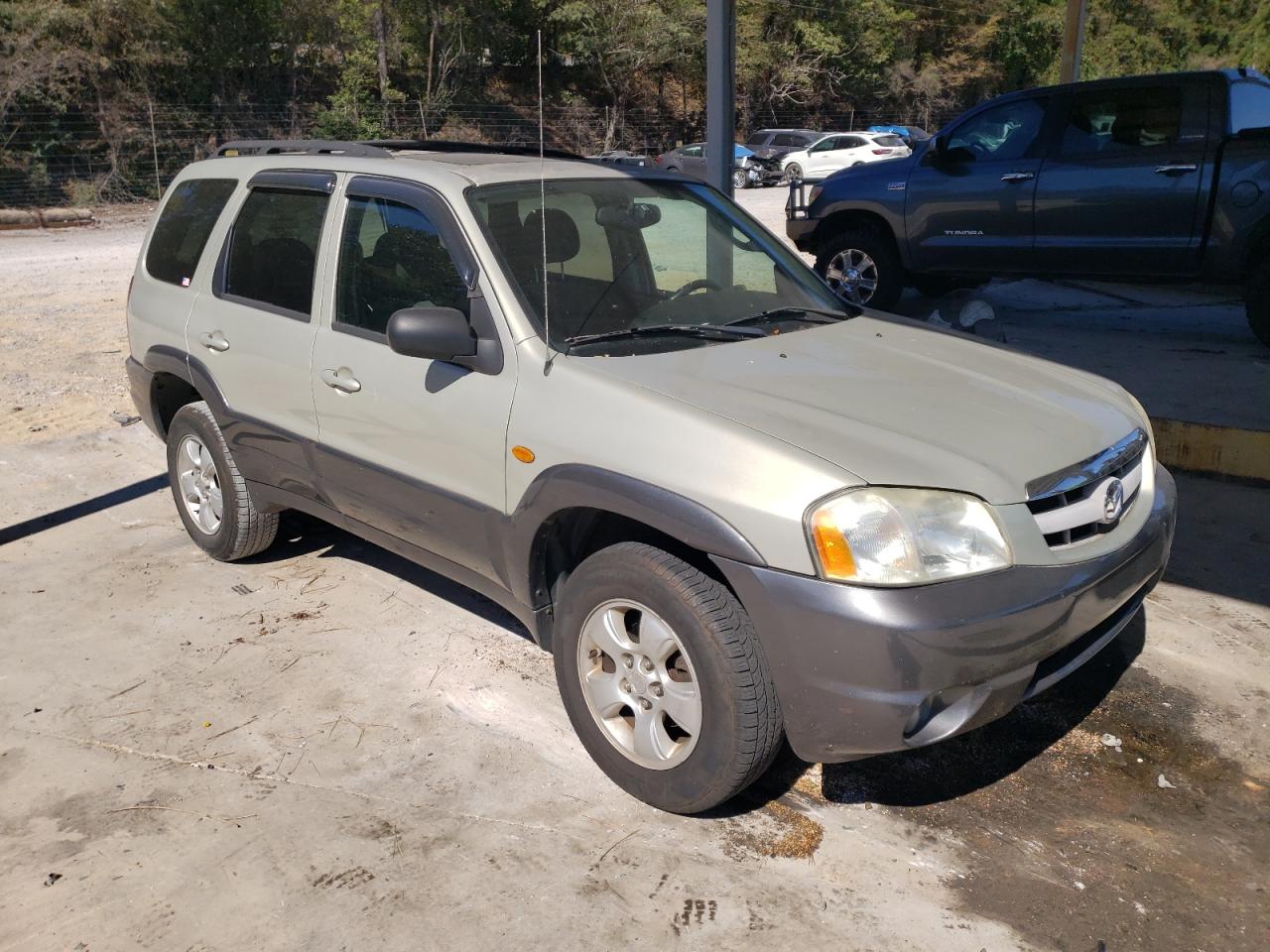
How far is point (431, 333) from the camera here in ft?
11.0

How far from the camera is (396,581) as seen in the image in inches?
193

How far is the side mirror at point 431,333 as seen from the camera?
3348 mm

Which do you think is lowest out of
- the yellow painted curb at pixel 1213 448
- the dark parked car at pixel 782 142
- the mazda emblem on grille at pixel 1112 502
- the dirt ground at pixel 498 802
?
the dirt ground at pixel 498 802

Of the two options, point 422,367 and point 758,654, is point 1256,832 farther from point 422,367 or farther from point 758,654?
point 422,367

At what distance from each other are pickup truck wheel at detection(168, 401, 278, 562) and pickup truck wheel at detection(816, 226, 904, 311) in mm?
5956

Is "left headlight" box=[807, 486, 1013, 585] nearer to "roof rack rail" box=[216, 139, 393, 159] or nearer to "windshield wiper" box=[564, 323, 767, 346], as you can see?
"windshield wiper" box=[564, 323, 767, 346]

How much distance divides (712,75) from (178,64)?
25.4 metres

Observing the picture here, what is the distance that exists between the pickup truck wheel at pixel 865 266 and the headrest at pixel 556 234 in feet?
19.7

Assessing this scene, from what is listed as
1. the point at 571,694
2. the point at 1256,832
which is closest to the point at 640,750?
the point at 571,694

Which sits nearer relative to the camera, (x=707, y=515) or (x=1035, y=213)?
(x=707, y=515)

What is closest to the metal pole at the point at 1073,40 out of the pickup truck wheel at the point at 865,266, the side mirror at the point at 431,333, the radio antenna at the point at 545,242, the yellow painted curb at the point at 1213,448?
the pickup truck wheel at the point at 865,266

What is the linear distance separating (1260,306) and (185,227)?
710 centimetres

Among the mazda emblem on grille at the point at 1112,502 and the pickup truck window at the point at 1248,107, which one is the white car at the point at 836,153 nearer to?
the pickup truck window at the point at 1248,107

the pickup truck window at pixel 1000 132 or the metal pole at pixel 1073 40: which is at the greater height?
the metal pole at pixel 1073 40
